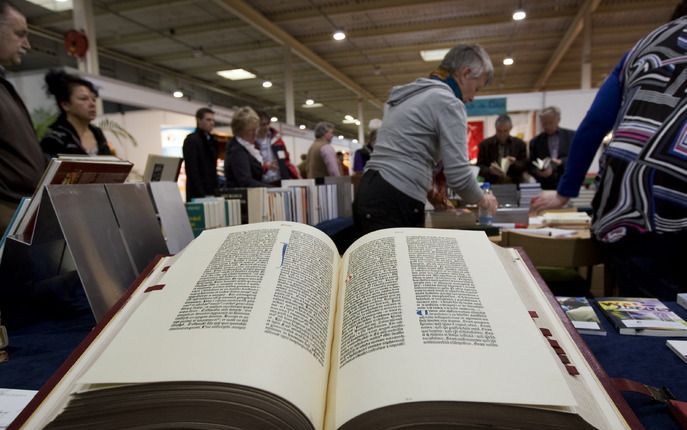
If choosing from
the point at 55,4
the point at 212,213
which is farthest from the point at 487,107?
the point at 55,4

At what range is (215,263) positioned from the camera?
56cm

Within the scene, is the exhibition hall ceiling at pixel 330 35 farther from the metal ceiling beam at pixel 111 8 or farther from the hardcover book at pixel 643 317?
the hardcover book at pixel 643 317

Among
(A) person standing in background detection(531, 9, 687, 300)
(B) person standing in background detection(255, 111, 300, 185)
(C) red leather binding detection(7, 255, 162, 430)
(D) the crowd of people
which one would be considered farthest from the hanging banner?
(C) red leather binding detection(7, 255, 162, 430)

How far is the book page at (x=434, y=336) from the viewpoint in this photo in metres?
0.37

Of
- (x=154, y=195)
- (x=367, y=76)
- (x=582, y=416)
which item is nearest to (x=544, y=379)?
(x=582, y=416)

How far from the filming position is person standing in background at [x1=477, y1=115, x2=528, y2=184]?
3703mm

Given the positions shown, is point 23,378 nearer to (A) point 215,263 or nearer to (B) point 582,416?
(A) point 215,263

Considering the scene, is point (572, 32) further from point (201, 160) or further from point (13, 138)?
point (13, 138)

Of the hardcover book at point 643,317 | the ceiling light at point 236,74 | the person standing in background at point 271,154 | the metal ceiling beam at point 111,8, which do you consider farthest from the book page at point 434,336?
the ceiling light at point 236,74

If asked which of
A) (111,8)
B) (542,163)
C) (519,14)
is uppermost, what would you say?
(111,8)

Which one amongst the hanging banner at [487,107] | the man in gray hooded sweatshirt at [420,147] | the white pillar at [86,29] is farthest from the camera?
the hanging banner at [487,107]

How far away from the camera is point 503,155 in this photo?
3.94m

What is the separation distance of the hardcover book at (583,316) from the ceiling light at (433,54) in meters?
8.97

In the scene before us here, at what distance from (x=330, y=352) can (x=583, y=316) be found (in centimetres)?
54
